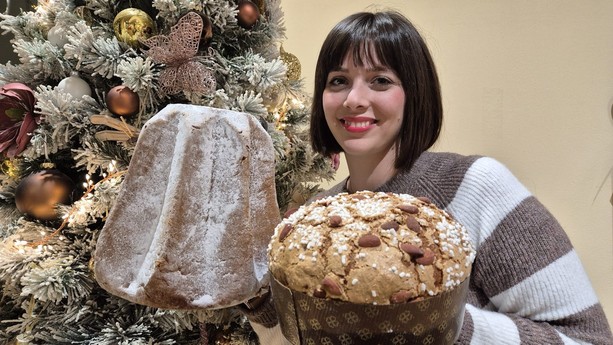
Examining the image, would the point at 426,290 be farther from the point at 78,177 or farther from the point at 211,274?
the point at 78,177

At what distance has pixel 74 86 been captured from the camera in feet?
3.49

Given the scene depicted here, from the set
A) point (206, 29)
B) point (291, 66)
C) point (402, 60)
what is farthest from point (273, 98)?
A: point (402, 60)

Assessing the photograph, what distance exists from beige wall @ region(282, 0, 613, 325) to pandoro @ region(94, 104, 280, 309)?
125 centimetres

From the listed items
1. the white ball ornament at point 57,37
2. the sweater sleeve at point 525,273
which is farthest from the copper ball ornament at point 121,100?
the sweater sleeve at point 525,273

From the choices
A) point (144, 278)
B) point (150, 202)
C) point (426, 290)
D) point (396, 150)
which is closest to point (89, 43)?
point (150, 202)

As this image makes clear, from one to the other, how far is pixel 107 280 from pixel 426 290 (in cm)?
52

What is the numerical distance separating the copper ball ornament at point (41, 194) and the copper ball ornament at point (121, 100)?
0.24m

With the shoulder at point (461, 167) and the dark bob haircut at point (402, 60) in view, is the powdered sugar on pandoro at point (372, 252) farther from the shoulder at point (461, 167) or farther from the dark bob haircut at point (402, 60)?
the dark bob haircut at point (402, 60)

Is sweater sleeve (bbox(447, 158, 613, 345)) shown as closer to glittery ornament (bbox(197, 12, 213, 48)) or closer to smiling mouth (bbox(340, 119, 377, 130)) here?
smiling mouth (bbox(340, 119, 377, 130))

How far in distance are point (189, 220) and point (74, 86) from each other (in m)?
0.63

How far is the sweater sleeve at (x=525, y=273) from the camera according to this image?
Result: 711 mm

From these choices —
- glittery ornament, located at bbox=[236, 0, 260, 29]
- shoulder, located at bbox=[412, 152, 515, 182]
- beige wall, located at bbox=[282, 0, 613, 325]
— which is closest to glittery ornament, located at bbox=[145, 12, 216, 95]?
glittery ornament, located at bbox=[236, 0, 260, 29]

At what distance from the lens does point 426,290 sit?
46 cm

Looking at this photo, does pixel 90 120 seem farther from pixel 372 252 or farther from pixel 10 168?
pixel 372 252
